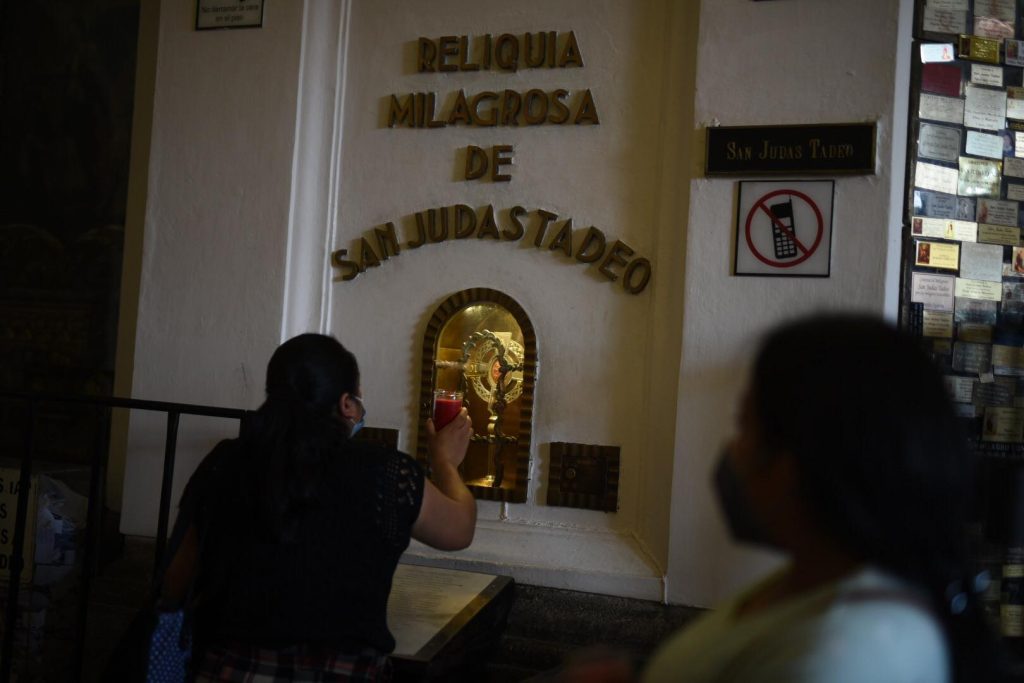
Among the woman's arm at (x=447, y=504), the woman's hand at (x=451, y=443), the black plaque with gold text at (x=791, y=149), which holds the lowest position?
the woman's arm at (x=447, y=504)

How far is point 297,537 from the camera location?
1976mm

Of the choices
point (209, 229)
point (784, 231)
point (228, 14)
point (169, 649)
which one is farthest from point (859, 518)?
point (228, 14)

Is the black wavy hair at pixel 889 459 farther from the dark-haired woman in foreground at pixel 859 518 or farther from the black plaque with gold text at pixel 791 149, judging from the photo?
the black plaque with gold text at pixel 791 149

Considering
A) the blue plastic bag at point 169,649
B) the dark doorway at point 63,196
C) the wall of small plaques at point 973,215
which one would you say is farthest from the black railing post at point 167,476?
the wall of small plaques at point 973,215

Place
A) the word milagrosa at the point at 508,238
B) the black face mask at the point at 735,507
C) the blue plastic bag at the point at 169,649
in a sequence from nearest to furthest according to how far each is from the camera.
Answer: the black face mask at the point at 735,507
the blue plastic bag at the point at 169,649
the word milagrosa at the point at 508,238

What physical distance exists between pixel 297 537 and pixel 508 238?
2234 mm

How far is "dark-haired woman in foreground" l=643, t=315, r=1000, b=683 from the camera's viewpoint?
0.94 meters

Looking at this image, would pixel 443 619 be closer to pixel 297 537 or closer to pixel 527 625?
pixel 297 537

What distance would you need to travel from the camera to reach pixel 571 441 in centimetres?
387

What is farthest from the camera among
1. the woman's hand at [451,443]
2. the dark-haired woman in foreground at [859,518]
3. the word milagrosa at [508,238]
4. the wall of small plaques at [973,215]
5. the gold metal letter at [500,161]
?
the gold metal letter at [500,161]

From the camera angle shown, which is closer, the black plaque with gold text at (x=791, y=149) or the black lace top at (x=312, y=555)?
the black lace top at (x=312, y=555)

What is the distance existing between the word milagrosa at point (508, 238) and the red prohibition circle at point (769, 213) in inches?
19.6

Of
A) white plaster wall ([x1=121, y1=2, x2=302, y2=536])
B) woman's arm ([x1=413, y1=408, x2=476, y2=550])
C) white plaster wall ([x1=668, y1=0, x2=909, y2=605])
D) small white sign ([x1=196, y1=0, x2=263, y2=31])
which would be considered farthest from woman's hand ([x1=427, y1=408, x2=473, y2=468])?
small white sign ([x1=196, y1=0, x2=263, y2=31])

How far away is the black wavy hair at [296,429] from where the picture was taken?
196 cm
